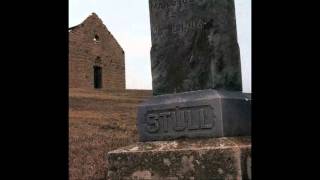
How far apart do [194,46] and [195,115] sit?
1.92ft

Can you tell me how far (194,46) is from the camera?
3686 mm

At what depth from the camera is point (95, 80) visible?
95.2 ft

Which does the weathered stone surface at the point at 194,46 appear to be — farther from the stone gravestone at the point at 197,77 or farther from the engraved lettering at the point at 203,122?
the engraved lettering at the point at 203,122

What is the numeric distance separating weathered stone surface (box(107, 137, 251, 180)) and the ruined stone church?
22083 millimetres

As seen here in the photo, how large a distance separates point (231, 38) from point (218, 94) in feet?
1.77

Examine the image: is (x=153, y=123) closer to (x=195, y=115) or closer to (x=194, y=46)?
(x=195, y=115)

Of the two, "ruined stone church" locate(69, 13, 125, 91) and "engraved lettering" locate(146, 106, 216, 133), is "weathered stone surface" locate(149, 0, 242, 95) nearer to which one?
"engraved lettering" locate(146, 106, 216, 133)

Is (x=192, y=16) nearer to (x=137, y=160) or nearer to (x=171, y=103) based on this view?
(x=171, y=103)

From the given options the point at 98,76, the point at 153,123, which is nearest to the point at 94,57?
the point at 98,76

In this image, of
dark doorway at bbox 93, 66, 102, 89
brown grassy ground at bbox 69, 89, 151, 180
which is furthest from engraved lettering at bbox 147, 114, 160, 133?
dark doorway at bbox 93, 66, 102, 89

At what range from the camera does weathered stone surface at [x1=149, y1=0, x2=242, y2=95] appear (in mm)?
3623

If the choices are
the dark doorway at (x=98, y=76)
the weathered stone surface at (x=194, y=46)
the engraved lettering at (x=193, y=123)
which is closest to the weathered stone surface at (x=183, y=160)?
the engraved lettering at (x=193, y=123)
